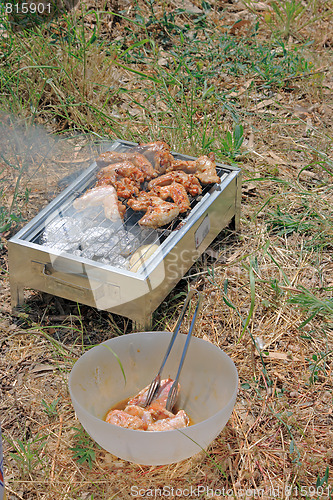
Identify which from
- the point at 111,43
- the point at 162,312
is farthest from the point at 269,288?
the point at 111,43

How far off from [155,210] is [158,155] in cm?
52

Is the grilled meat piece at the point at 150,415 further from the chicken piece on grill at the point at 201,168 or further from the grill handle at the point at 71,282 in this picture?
the chicken piece on grill at the point at 201,168

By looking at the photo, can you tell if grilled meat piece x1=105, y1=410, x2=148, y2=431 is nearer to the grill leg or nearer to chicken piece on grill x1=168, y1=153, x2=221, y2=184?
the grill leg

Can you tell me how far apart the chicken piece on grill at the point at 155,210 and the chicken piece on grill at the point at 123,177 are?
9 centimetres

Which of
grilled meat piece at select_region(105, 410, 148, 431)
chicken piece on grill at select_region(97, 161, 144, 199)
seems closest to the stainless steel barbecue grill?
chicken piece on grill at select_region(97, 161, 144, 199)

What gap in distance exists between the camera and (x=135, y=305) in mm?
2992

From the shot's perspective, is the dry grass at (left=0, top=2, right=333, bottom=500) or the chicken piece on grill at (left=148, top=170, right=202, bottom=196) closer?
the dry grass at (left=0, top=2, right=333, bottom=500)

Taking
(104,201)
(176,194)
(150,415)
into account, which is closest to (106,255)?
(104,201)

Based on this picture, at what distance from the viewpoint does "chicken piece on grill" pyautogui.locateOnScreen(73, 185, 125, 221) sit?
3.24 meters

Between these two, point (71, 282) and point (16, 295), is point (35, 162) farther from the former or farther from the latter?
point (71, 282)

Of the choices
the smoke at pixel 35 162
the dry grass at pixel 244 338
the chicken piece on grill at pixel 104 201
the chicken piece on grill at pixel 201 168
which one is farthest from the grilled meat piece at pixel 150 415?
the smoke at pixel 35 162

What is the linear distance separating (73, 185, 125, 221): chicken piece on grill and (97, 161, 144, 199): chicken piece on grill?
70mm

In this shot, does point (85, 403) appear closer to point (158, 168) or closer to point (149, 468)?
point (149, 468)

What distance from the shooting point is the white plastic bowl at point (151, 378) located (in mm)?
2361
